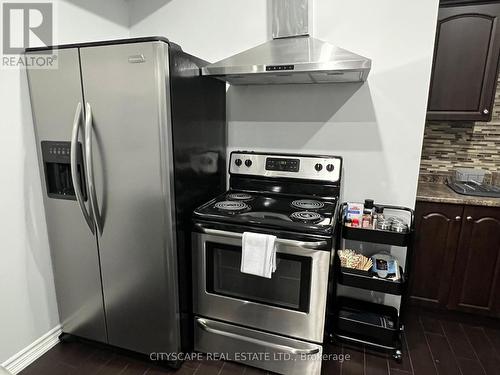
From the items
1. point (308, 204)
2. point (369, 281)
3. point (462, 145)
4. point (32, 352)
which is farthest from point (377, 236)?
point (32, 352)

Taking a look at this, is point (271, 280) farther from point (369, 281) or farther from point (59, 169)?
point (59, 169)

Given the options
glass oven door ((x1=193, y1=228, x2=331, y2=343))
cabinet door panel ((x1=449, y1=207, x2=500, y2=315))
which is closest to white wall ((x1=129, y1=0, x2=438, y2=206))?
cabinet door panel ((x1=449, y1=207, x2=500, y2=315))

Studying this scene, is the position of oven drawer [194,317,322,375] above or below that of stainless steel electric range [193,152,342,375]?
below

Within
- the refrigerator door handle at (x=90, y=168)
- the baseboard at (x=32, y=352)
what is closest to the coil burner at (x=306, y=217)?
the refrigerator door handle at (x=90, y=168)

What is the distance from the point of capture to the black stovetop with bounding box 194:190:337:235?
1.50m

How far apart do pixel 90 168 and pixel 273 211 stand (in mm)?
976

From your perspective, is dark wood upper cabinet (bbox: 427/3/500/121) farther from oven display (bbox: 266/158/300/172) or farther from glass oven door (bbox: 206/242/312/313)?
glass oven door (bbox: 206/242/312/313)

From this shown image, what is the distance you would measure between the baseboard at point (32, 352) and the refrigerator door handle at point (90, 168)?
84 cm

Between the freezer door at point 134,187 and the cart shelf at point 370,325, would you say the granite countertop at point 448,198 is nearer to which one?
the cart shelf at point 370,325

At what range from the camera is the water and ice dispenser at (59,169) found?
1602mm

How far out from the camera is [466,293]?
205cm

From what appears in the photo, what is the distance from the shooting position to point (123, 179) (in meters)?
1.54

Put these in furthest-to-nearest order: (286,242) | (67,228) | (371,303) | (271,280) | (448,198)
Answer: (371,303) → (448,198) → (67,228) → (271,280) → (286,242)

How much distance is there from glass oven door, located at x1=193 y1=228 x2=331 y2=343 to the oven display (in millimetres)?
621
